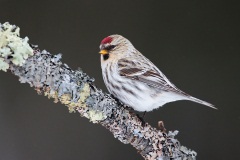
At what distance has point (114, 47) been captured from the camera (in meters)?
1.00

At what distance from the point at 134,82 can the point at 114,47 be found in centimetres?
10

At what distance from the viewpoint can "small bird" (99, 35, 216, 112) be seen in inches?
36.9

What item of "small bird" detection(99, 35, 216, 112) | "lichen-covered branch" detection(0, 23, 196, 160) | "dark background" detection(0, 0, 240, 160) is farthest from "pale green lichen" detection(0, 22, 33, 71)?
"dark background" detection(0, 0, 240, 160)

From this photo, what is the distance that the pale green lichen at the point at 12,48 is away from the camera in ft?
2.02

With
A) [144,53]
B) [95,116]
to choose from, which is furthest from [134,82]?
[144,53]

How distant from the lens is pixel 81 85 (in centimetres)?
71

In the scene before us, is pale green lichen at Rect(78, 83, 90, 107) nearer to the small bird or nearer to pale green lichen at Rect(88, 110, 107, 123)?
pale green lichen at Rect(88, 110, 107, 123)

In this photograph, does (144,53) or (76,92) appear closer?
(76,92)

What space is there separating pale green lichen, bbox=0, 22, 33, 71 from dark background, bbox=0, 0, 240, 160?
630 millimetres

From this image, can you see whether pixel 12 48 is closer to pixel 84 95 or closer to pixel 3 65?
pixel 3 65

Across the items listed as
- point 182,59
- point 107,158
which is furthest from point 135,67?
point 107,158

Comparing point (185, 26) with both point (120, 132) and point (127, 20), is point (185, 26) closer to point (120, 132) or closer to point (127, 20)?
point (127, 20)

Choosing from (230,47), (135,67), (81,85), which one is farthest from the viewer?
(230,47)

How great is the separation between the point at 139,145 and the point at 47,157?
1.94 feet
